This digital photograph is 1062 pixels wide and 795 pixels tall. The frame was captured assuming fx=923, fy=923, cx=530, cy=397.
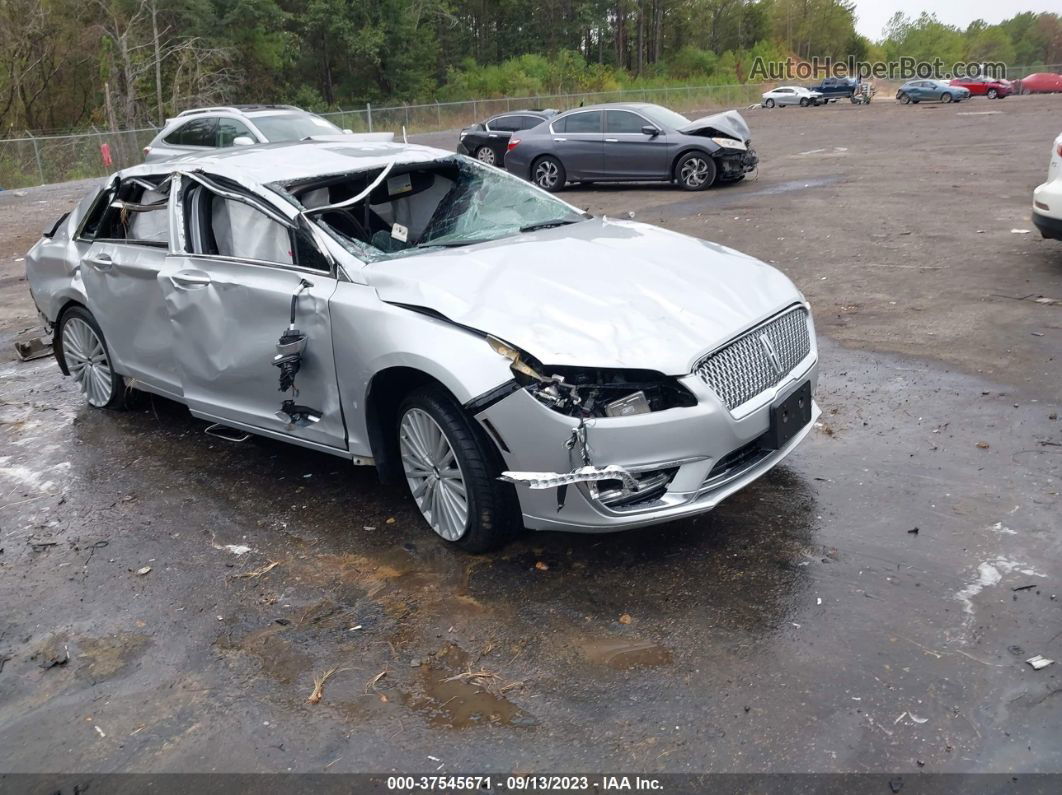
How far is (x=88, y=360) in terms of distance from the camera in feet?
21.2

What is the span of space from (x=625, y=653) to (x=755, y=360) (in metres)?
1.43

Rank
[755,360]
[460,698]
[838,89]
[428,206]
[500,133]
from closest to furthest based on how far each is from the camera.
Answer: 1. [460,698]
2. [755,360]
3. [428,206]
4. [500,133]
5. [838,89]

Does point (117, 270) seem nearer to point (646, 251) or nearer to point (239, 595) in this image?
point (239, 595)

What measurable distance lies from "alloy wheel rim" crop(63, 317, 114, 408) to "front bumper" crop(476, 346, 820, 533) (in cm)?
374

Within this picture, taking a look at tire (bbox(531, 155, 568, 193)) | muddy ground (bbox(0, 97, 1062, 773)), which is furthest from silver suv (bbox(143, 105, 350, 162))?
muddy ground (bbox(0, 97, 1062, 773))

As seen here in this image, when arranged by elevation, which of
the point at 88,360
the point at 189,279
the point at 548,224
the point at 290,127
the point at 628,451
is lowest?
the point at 88,360

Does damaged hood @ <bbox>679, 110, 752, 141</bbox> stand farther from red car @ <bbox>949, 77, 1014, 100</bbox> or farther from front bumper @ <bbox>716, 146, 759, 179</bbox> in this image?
red car @ <bbox>949, 77, 1014, 100</bbox>

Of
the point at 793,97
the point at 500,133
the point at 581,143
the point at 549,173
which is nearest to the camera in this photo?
the point at 581,143

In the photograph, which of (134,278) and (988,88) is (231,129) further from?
(988,88)

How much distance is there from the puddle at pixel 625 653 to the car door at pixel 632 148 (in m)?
13.7

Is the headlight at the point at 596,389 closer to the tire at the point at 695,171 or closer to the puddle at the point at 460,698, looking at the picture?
the puddle at the point at 460,698

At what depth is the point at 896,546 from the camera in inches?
160

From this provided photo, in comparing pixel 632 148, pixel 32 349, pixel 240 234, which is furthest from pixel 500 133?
pixel 240 234

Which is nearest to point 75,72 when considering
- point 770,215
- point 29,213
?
point 29,213
